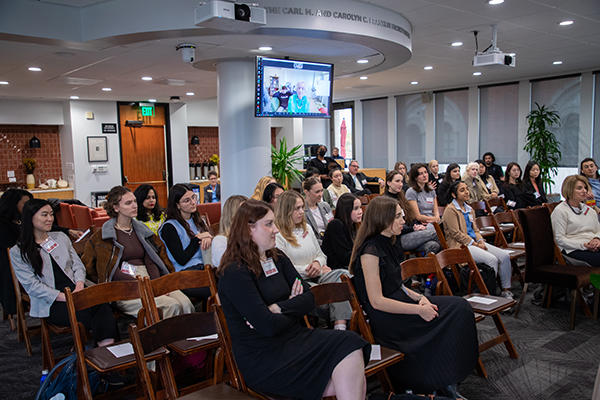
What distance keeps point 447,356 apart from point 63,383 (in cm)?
229

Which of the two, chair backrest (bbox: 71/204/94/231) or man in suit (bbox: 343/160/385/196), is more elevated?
man in suit (bbox: 343/160/385/196)

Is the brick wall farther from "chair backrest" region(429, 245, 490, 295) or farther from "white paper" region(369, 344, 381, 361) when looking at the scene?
"white paper" region(369, 344, 381, 361)

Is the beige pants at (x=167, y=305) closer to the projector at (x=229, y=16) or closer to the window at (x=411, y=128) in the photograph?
the projector at (x=229, y=16)

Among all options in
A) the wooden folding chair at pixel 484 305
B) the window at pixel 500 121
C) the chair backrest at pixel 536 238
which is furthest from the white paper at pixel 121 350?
the window at pixel 500 121

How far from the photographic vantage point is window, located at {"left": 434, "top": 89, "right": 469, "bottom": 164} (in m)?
12.7

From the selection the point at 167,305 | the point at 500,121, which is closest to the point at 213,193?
the point at 167,305

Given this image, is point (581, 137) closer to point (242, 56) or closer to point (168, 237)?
point (242, 56)

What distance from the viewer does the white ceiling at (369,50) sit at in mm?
5535

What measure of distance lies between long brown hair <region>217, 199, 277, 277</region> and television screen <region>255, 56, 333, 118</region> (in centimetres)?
380

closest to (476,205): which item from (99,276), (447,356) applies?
(447,356)

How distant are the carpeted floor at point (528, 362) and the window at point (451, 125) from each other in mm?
8687

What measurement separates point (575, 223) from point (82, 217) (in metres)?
6.75

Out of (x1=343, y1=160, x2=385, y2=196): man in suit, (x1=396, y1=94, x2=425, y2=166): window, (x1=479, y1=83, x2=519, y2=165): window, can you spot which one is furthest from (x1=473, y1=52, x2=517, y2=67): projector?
(x1=396, y1=94, x2=425, y2=166): window

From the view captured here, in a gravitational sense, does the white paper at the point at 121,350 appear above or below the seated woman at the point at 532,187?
below
